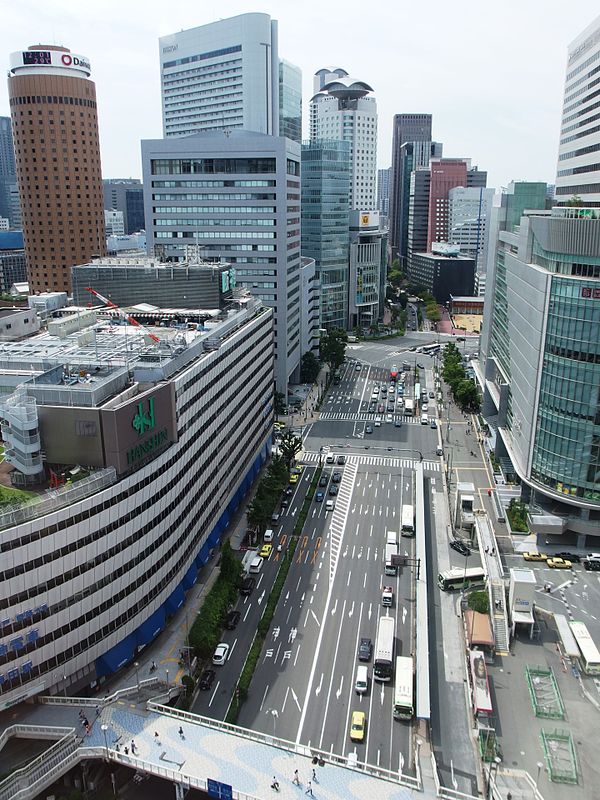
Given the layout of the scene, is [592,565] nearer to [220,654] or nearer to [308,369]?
[220,654]

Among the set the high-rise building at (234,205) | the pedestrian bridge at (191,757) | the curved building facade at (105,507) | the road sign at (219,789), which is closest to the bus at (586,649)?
the pedestrian bridge at (191,757)

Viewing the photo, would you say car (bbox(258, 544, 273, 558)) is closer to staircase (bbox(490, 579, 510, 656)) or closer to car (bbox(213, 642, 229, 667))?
car (bbox(213, 642, 229, 667))

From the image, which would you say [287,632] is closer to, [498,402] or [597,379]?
[597,379]

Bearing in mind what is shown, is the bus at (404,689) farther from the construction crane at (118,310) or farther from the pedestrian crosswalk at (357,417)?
Result: the pedestrian crosswalk at (357,417)

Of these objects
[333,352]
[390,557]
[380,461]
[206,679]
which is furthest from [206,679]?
[333,352]

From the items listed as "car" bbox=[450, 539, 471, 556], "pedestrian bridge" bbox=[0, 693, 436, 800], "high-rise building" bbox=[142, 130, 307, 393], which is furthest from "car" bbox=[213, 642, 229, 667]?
"high-rise building" bbox=[142, 130, 307, 393]

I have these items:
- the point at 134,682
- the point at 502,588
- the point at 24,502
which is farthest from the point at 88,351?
the point at 502,588
